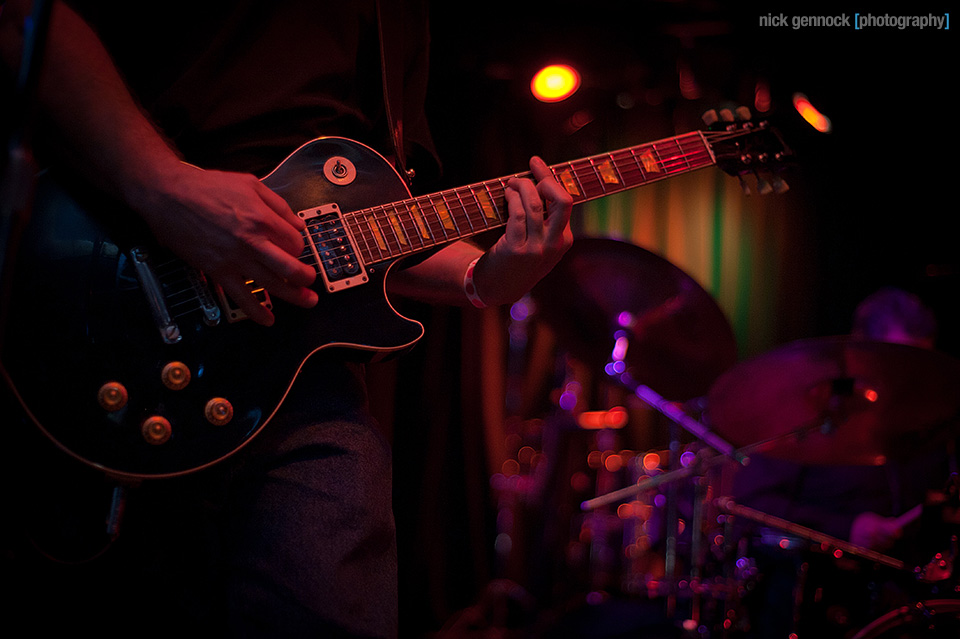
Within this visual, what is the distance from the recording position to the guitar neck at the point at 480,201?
139cm

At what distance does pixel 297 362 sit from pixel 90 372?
1.11 feet

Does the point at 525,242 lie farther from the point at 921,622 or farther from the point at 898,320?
the point at 898,320

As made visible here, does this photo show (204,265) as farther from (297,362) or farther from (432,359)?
(432,359)

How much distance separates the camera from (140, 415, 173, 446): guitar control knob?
1.08m

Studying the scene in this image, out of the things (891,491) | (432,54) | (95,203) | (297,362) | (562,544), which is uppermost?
(432,54)

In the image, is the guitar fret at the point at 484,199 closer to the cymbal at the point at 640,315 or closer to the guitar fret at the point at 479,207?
the guitar fret at the point at 479,207

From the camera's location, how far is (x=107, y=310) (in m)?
1.12

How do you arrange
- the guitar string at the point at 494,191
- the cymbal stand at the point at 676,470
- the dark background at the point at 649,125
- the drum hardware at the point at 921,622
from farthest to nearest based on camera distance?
the dark background at the point at 649,125
the cymbal stand at the point at 676,470
the drum hardware at the point at 921,622
the guitar string at the point at 494,191

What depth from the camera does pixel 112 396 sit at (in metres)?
1.07

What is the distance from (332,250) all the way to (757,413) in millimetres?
2159

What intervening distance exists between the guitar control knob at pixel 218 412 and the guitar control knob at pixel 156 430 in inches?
2.5

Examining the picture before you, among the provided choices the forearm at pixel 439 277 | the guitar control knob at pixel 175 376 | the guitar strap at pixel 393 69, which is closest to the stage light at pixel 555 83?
the guitar strap at pixel 393 69

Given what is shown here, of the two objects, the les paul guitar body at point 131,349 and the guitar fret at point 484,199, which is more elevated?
the guitar fret at point 484,199

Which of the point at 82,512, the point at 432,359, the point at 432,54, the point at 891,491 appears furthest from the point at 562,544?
the point at 82,512
